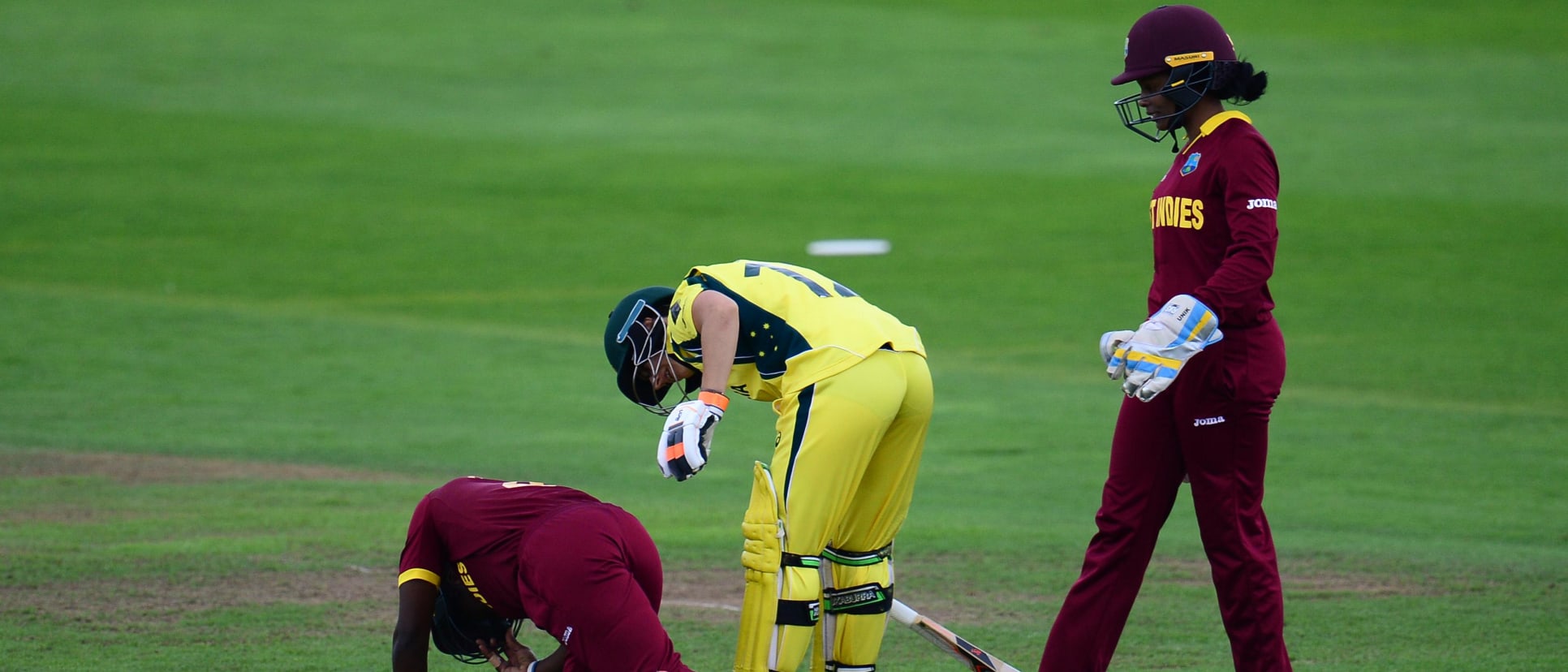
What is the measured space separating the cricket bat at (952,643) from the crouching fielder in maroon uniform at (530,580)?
0.93 metres

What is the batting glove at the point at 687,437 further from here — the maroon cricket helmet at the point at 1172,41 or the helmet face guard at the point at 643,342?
the maroon cricket helmet at the point at 1172,41

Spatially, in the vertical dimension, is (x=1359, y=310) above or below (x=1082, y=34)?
below

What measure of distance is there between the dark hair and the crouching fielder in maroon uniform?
224 cm

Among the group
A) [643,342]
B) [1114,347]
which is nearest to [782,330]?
[643,342]

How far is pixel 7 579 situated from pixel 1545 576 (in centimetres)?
672

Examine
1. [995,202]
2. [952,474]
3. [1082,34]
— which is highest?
[1082,34]

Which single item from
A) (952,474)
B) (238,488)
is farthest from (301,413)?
(952,474)

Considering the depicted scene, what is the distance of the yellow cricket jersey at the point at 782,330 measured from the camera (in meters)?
5.45

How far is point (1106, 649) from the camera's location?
18.6 feet

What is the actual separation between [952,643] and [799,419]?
1053 millimetres

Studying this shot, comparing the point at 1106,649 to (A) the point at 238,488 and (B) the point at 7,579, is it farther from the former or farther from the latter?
(A) the point at 238,488

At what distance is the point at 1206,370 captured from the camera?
5.35 metres

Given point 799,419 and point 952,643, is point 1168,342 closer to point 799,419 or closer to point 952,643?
point 799,419

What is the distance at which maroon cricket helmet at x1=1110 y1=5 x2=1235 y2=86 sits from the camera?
5473mm
